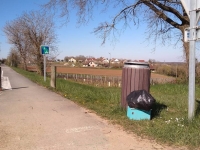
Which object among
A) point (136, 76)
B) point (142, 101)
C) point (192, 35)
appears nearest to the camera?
point (192, 35)

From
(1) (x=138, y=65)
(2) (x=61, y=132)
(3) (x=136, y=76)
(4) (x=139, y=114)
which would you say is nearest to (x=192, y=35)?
(1) (x=138, y=65)

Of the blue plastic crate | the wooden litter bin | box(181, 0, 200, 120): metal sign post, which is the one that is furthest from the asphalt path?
box(181, 0, 200, 120): metal sign post

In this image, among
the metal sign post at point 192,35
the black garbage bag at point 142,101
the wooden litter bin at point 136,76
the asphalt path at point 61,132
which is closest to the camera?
the asphalt path at point 61,132

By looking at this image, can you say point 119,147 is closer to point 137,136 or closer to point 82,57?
point 137,136

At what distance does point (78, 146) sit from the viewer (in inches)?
146

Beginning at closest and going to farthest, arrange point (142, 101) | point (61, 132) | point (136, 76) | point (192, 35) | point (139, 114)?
point (61, 132) → point (192, 35) → point (142, 101) → point (139, 114) → point (136, 76)

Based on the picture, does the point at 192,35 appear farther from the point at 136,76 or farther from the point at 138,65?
the point at 136,76

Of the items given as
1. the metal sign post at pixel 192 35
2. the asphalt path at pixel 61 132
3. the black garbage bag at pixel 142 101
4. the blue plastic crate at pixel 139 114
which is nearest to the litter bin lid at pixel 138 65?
the black garbage bag at pixel 142 101

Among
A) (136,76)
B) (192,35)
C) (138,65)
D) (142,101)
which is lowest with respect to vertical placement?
(142,101)

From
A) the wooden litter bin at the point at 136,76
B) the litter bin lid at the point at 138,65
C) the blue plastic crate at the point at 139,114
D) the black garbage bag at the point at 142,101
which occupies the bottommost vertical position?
the blue plastic crate at the point at 139,114

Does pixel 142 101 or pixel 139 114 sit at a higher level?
pixel 142 101

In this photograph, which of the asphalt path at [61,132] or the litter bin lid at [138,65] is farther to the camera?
the litter bin lid at [138,65]

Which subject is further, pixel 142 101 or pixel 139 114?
pixel 139 114

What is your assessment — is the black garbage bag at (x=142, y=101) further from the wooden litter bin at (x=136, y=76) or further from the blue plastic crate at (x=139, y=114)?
the wooden litter bin at (x=136, y=76)
